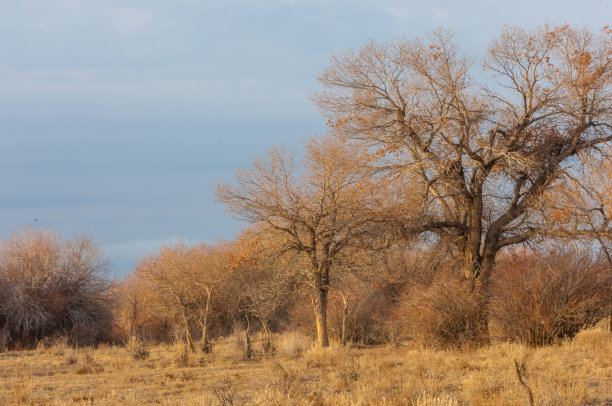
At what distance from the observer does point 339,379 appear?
483 inches

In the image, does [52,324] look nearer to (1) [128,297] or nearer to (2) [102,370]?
(1) [128,297]

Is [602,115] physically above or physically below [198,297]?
above

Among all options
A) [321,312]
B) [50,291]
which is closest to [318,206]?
[321,312]

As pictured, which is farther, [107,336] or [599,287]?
[107,336]

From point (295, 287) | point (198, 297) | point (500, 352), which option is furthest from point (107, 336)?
point (500, 352)

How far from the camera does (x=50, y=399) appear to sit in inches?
463

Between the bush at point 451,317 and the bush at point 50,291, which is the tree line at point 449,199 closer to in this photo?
the bush at point 451,317

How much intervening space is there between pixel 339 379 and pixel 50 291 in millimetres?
25348

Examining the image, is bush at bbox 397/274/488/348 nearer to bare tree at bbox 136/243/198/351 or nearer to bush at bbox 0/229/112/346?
bare tree at bbox 136/243/198/351

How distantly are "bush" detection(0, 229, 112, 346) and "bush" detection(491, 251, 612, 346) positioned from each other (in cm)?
2419

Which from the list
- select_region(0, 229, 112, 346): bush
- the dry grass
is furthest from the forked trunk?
select_region(0, 229, 112, 346): bush

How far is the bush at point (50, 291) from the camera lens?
101 ft

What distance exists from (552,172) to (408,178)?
15.6 ft

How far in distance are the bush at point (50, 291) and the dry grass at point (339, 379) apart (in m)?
12.6
